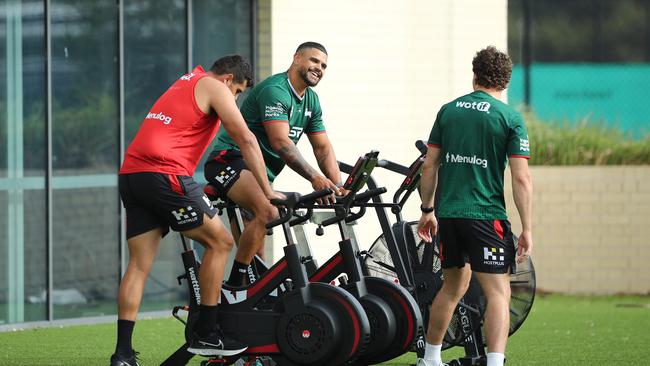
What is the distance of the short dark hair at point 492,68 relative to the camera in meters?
7.27

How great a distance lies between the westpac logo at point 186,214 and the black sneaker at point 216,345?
24.0 inches

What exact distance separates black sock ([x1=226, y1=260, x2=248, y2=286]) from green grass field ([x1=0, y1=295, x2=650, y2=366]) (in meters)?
1.22

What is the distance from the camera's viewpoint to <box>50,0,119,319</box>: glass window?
1130cm

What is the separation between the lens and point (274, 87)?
26.3ft

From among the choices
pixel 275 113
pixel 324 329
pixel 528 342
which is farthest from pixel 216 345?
pixel 528 342

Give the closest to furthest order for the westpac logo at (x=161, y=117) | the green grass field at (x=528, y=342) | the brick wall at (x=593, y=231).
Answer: the westpac logo at (x=161, y=117), the green grass field at (x=528, y=342), the brick wall at (x=593, y=231)

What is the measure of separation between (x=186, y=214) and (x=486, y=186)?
62.4 inches

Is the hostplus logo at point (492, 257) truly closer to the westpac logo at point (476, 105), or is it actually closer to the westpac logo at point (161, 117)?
the westpac logo at point (476, 105)

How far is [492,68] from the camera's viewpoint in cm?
729

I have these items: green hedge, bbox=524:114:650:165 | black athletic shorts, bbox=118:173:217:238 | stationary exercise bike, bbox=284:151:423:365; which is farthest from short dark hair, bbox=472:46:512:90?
green hedge, bbox=524:114:650:165

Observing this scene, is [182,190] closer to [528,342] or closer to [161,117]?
[161,117]

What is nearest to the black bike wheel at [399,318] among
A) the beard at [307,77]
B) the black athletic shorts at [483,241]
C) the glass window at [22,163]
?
the black athletic shorts at [483,241]

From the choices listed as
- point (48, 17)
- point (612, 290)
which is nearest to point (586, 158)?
point (612, 290)

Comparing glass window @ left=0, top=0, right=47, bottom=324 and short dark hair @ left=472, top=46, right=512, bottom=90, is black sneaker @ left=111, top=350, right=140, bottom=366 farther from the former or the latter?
glass window @ left=0, top=0, right=47, bottom=324
